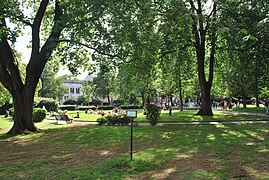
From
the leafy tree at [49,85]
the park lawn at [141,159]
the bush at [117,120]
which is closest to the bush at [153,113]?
the bush at [117,120]

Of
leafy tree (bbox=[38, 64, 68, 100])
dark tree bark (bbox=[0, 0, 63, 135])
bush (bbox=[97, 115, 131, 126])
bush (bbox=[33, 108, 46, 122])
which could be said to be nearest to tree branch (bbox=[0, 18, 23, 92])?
dark tree bark (bbox=[0, 0, 63, 135])

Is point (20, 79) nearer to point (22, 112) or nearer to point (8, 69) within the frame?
point (8, 69)

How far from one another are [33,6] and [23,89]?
717 cm

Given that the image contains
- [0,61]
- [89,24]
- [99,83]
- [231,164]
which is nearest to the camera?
[231,164]

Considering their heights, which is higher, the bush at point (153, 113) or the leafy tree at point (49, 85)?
the leafy tree at point (49, 85)

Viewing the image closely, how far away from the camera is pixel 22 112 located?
1378 cm

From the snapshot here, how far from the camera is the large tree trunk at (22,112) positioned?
13.7 m

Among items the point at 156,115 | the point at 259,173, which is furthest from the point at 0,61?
the point at 259,173

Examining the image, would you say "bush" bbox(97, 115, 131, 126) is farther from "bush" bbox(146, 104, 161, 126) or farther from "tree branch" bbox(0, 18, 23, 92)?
"tree branch" bbox(0, 18, 23, 92)

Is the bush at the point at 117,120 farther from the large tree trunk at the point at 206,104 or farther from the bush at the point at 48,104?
the bush at the point at 48,104

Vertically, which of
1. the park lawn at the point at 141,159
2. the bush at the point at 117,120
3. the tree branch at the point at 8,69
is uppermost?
the tree branch at the point at 8,69

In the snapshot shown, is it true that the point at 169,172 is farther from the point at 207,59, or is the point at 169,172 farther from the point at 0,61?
the point at 207,59

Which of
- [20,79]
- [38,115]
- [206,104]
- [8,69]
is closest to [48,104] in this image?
[38,115]

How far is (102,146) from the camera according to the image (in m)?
9.47
